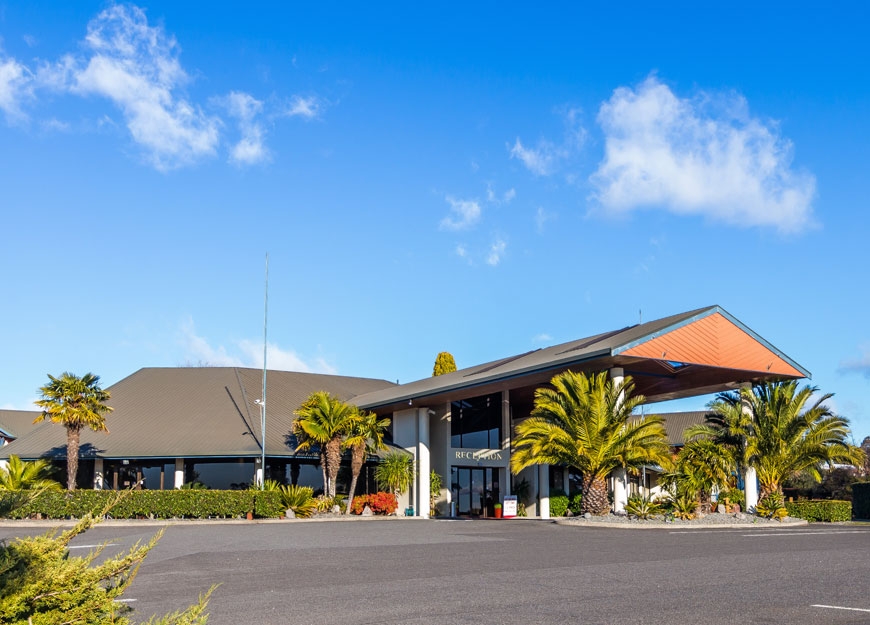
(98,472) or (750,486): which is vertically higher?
(98,472)

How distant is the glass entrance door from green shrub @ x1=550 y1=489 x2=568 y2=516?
2507 millimetres

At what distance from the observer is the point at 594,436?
85.1 feet

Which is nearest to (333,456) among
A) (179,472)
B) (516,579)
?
(179,472)

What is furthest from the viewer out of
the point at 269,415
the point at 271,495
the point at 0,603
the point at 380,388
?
the point at 380,388

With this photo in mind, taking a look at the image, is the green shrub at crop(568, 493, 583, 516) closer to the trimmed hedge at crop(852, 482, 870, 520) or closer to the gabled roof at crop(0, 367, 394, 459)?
the trimmed hedge at crop(852, 482, 870, 520)

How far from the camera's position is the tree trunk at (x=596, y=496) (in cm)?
2650

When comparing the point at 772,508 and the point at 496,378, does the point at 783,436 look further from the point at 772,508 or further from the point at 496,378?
the point at 496,378

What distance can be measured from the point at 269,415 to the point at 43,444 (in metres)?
10.4

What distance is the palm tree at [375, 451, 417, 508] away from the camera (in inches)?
1390

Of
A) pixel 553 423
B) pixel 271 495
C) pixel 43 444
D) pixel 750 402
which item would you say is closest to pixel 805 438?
pixel 750 402

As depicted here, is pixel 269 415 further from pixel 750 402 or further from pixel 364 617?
pixel 364 617

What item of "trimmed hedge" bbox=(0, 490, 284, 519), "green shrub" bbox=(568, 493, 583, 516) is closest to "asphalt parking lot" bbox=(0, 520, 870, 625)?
"trimmed hedge" bbox=(0, 490, 284, 519)

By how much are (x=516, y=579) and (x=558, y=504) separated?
86.0 ft

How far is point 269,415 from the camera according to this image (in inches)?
1587
